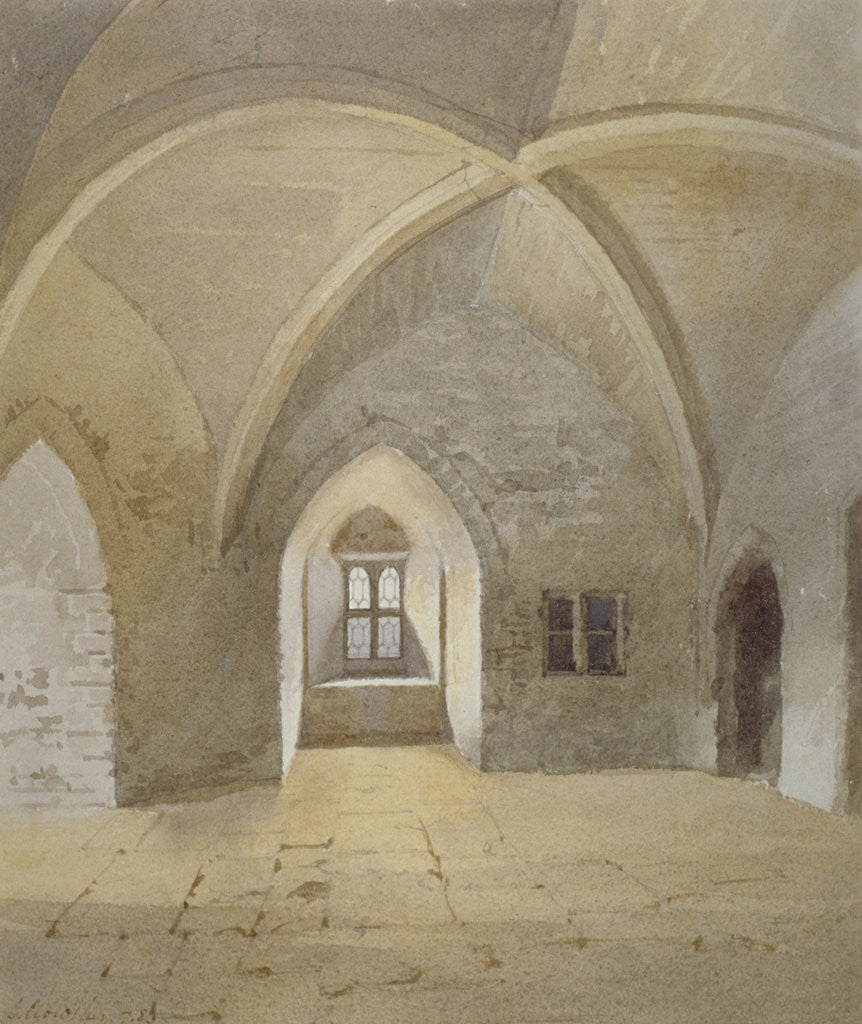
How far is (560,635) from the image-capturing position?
7.42 m

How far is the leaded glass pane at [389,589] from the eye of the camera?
1115cm

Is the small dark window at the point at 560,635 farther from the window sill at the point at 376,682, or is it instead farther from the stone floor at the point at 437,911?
the window sill at the point at 376,682

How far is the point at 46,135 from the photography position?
4.01m

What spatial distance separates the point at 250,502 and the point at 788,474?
4.52 m

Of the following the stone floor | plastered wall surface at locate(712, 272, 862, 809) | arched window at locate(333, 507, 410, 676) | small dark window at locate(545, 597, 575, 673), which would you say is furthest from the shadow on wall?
plastered wall surface at locate(712, 272, 862, 809)

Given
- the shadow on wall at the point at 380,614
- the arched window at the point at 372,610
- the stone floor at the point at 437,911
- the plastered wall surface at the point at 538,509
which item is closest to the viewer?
the stone floor at the point at 437,911

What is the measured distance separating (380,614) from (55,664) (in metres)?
5.38

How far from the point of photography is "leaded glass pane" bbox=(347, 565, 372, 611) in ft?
36.3

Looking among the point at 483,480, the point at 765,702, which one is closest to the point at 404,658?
the point at 483,480

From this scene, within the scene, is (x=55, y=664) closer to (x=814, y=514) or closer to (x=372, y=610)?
(x=372, y=610)

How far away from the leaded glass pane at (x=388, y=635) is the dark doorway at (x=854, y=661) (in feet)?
21.4

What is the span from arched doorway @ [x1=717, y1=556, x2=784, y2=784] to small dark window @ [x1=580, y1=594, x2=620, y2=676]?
3.12 ft
